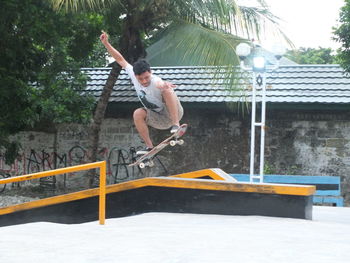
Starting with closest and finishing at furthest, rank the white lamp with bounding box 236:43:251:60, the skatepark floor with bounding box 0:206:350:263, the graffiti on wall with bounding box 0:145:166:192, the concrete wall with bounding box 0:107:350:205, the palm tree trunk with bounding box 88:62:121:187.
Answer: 1. the skatepark floor with bounding box 0:206:350:263
2. the white lamp with bounding box 236:43:251:60
3. the palm tree trunk with bounding box 88:62:121:187
4. the concrete wall with bounding box 0:107:350:205
5. the graffiti on wall with bounding box 0:145:166:192

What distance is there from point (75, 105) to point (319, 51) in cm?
4045

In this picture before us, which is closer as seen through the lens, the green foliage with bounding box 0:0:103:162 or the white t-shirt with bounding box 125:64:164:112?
the white t-shirt with bounding box 125:64:164:112

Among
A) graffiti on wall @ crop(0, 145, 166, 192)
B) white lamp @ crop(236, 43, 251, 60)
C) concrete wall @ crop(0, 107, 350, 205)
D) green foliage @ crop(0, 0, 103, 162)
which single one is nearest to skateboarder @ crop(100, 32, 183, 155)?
white lamp @ crop(236, 43, 251, 60)

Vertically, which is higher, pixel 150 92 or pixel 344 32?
pixel 344 32

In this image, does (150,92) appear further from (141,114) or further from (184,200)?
(184,200)

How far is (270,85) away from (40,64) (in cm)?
561

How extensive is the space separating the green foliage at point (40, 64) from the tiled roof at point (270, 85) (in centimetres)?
147

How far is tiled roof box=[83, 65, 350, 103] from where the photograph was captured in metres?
15.2

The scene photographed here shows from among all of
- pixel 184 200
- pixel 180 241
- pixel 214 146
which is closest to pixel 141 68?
pixel 184 200

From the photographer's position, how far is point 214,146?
16.1 meters

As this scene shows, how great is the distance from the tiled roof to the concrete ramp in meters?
6.41

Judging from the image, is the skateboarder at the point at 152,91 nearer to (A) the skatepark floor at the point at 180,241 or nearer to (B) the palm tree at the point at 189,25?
(A) the skatepark floor at the point at 180,241

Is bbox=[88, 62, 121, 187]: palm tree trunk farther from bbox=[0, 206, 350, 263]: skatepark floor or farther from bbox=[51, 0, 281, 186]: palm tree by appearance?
bbox=[0, 206, 350, 263]: skatepark floor

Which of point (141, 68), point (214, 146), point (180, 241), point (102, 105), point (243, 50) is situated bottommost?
point (180, 241)
